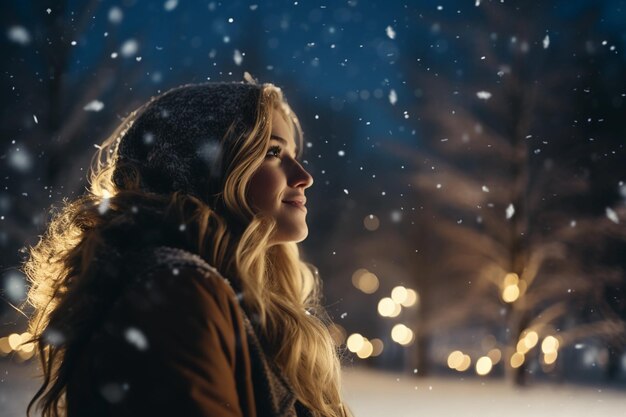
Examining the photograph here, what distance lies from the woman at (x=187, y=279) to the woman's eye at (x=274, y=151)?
2cm

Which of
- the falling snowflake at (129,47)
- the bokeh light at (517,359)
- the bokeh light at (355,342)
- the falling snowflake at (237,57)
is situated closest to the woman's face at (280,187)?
the falling snowflake at (129,47)

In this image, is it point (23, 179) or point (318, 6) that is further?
point (318, 6)

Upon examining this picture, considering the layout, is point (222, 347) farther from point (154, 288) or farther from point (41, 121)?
point (41, 121)

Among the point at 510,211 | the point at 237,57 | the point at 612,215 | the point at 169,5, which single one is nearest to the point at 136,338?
the point at 169,5

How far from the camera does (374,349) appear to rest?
16484mm

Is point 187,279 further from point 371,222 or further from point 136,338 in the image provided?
point 371,222

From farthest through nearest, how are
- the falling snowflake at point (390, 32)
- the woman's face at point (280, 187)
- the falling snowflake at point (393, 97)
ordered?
the falling snowflake at point (393, 97)
the falling snowflake at point (390, 32)
the woman's face at point (280, 187)

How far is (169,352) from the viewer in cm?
144

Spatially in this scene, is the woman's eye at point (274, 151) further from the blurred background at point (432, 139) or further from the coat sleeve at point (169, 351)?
the blurred background at point (432, 139)

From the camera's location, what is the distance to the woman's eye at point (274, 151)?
2350 mm

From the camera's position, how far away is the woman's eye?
2.35 m

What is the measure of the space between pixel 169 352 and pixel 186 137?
3.04ft

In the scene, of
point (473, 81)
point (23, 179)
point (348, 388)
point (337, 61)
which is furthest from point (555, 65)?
point (23, 179)

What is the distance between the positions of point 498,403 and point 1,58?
34.4ft
